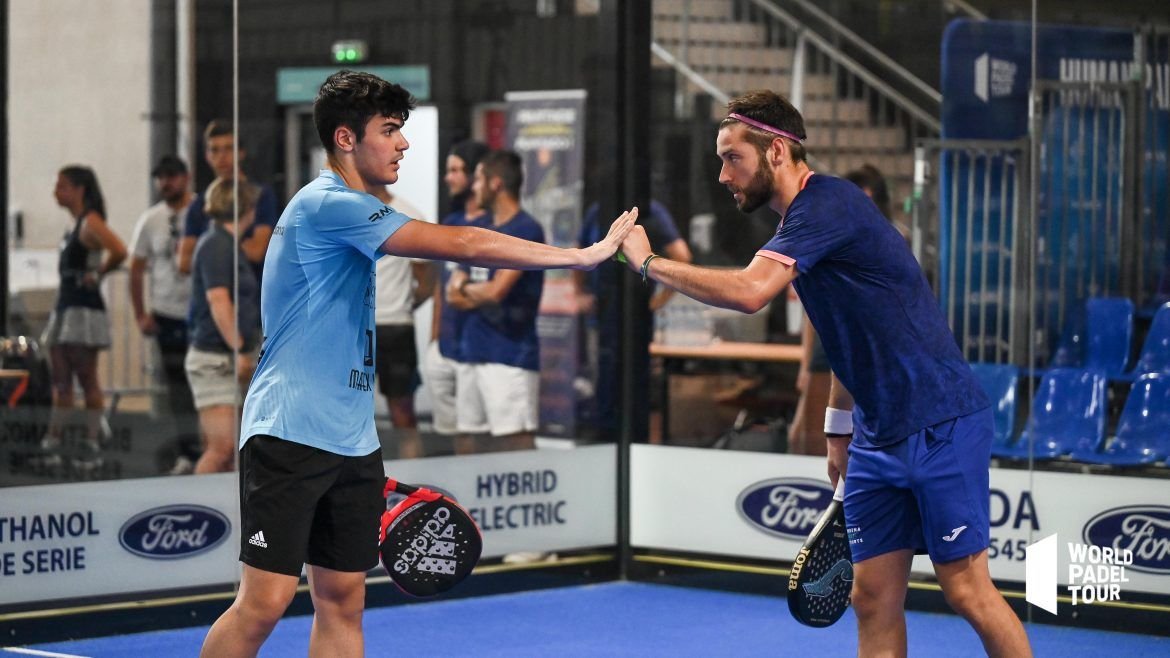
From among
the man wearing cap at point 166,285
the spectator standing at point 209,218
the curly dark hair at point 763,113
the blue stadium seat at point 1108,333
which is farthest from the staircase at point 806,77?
the curly dark hair at point 763,113

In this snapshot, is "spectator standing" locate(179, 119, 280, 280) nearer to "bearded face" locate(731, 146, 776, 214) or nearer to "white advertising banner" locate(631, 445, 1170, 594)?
"white advertising banner" locate(631, 445, 1170, 594)

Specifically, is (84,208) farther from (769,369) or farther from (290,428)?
(290,428)

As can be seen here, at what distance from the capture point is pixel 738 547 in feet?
24.5

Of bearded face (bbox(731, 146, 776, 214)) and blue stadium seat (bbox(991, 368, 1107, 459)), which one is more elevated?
bearded face (bbox(731, 146, 776, 214))

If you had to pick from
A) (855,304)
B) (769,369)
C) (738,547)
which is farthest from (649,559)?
(855,304)

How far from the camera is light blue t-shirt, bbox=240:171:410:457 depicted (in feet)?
13.5

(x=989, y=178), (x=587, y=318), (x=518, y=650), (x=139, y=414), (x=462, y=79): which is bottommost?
(x=518, y=650)

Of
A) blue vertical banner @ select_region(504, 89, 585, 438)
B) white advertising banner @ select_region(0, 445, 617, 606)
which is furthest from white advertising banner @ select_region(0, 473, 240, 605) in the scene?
blue vertical banner @ select_region(504, 89, 585, 438)

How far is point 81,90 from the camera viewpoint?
475 inches

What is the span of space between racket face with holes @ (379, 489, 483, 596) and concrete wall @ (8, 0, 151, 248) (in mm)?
6638

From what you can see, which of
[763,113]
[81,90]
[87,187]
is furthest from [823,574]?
[81,90]

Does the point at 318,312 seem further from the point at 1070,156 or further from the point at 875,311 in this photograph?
the point at 1070,156

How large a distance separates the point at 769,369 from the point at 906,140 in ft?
4.07

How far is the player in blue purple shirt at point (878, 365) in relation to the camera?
14.0 feet
